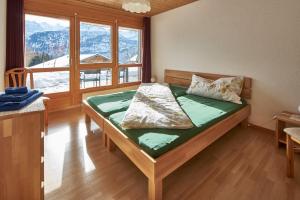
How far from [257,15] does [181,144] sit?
8.30 ft

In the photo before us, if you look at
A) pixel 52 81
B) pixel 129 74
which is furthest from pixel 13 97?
pixel 129 74

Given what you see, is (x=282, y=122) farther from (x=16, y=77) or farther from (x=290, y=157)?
(x=16, y=77)

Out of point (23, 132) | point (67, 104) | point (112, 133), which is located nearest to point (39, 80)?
point (67, 104)

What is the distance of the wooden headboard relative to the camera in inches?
123

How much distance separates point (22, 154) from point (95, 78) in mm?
3390

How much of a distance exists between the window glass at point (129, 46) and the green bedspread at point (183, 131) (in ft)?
8.15

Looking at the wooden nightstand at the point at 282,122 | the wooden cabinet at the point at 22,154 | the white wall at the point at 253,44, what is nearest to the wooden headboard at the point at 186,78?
the white wall at the point at 253,44

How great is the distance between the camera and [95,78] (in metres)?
4.47

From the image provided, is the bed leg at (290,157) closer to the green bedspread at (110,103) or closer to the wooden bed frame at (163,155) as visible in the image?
the wooden bed frame at (163,155)

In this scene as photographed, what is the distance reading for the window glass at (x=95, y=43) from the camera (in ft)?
13.6

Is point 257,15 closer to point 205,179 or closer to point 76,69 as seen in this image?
point 205,179

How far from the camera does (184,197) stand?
5.36ft

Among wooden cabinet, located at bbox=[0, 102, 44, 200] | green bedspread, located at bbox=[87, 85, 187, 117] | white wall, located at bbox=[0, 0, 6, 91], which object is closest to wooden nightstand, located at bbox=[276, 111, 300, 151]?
green bedspread, located at bbox=[87, 85, 187, 117]

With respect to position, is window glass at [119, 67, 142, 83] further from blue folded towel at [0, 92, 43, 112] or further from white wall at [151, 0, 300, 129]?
blue folded towel at [0, 92, 43, 112]
